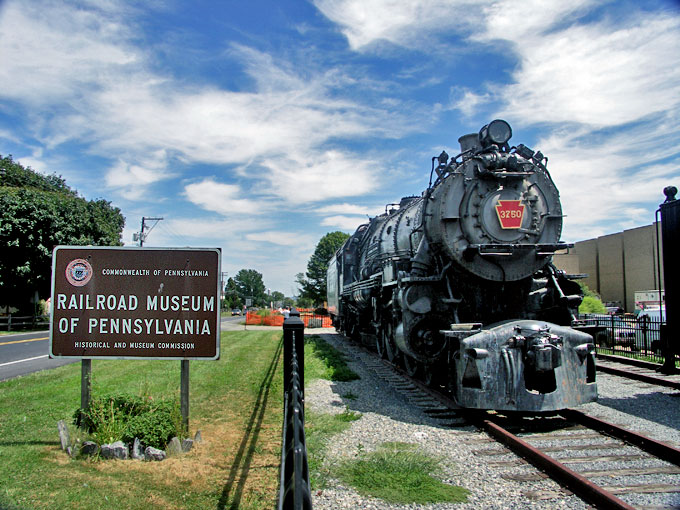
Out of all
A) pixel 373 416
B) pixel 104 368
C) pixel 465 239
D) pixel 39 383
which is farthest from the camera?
pixel 104 368

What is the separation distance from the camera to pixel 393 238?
433 inches

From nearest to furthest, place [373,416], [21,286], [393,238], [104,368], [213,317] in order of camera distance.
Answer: [213,317] < [373,416] < [393,238] < [104,368] < [21,286]

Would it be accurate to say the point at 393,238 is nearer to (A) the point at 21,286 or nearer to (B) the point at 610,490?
(B) the point at 610,490

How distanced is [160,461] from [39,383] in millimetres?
6335

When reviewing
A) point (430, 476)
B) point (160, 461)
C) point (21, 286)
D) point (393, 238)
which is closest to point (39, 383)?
point (160, 461)

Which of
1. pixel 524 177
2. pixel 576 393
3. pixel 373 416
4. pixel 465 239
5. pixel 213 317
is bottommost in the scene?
pixel 373 416

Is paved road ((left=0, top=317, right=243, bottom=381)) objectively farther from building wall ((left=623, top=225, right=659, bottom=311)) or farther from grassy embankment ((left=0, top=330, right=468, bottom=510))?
building wall ((left=623, top=225, right=659, bottom=311))

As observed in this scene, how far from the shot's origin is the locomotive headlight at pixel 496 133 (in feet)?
25.7

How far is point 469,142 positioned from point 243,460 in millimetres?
6064

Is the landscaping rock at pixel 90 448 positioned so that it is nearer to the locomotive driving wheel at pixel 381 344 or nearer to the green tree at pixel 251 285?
the locomotive driving wheel at pixel 381 344

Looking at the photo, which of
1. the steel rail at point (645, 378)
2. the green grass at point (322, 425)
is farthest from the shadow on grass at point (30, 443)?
the steel rail at point (645, 378)

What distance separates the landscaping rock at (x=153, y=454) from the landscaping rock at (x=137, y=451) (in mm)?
66

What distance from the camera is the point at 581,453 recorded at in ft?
17.3

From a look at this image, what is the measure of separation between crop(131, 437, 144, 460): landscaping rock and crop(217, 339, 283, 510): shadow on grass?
1.00m
